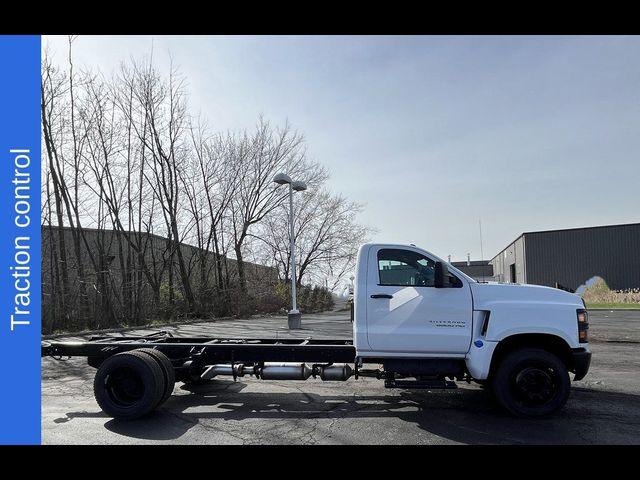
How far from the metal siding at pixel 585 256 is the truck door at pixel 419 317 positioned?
3478 cm

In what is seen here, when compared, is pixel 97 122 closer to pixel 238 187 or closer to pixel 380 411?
pixel 238 187

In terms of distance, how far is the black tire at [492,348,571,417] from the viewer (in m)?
5.64

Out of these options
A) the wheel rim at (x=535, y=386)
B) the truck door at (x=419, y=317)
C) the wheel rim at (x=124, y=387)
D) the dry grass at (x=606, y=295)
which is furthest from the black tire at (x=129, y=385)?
the dry grass at (x=606, y=295)

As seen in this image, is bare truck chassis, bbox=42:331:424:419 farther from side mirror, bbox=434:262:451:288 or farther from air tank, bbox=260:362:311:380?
side mirror, bbox=434:262:451:288

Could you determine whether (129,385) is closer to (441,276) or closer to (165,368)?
(165,368)

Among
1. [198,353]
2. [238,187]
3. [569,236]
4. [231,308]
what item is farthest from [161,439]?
[569,236]

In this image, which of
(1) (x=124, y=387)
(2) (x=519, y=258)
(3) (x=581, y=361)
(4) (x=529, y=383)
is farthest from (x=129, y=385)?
(2) (x=519, y=258)

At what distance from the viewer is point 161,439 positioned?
5039 millimetres

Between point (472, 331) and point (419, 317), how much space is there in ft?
2.46

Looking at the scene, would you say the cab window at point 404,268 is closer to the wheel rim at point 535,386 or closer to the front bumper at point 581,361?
the wheel rim at point 535,386

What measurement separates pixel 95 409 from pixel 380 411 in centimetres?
425

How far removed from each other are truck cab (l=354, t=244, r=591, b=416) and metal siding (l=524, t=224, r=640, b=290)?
34.2 m

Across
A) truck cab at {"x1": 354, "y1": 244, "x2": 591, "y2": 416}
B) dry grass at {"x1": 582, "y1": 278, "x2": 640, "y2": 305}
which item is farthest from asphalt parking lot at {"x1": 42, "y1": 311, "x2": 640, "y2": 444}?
dry grass at {"x1": 582, "y1": 278, "x2": 640, "y2": 305}

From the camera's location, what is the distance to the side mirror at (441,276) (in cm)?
Result: 573
